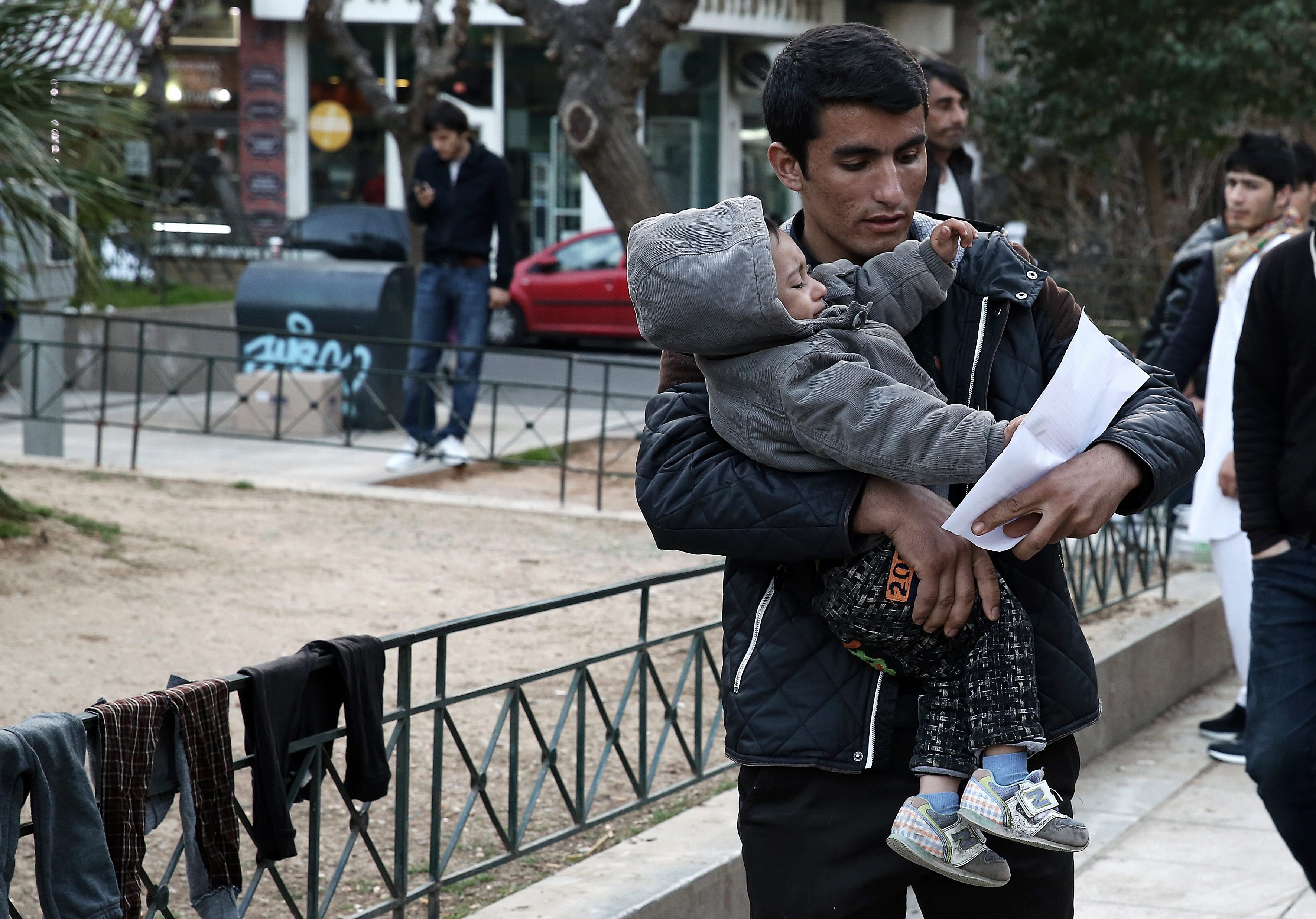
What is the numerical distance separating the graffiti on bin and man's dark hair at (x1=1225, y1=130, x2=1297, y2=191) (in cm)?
675

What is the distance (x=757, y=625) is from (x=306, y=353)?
9.87 m

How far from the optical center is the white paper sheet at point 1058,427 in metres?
1.93

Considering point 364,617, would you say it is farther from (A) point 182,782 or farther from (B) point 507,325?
(B) point 507,325

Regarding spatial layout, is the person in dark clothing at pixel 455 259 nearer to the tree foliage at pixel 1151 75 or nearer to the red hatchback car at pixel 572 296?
the red hatchback car at pixel 572 296

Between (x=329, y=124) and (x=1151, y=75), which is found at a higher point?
(x=329, y=124)

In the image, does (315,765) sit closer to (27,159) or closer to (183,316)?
(27,159)

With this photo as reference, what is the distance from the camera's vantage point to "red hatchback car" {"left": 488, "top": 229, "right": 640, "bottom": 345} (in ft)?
63.5

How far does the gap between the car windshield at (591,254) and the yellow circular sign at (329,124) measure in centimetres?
1221

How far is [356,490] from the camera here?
8.97 m

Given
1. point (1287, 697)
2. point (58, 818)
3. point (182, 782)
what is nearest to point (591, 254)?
point (1287, 697)

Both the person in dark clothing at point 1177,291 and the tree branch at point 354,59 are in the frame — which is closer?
the person in dark clothing at point 1177,291

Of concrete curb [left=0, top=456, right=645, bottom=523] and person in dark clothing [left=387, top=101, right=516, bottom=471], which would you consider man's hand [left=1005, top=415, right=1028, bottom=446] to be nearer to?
concrete curb [left=0, top=456, right=645, bottom=523]

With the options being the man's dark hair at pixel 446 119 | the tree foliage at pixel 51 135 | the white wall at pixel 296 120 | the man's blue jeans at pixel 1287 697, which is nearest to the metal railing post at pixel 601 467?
the man's dark hair at pixel 446 119

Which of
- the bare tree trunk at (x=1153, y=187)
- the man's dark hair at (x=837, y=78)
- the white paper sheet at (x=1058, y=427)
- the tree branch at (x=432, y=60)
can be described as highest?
the tree branch at (x=432, y=60)
